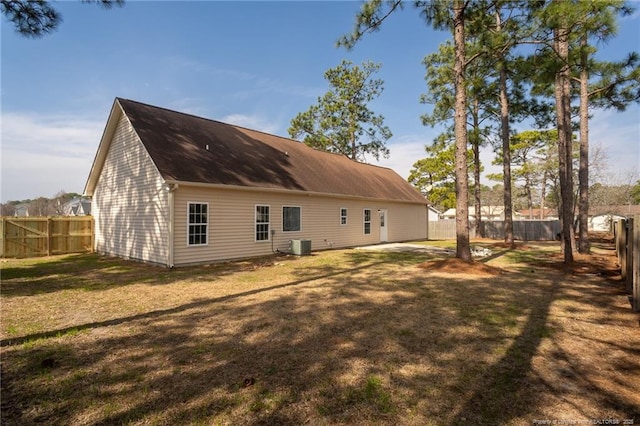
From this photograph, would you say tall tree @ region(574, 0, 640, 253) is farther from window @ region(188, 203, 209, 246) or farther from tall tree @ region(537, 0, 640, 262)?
window @ region(188, 203, 209, 246)

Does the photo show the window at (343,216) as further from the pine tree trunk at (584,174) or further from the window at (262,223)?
the pine tree trunk at (584,174)

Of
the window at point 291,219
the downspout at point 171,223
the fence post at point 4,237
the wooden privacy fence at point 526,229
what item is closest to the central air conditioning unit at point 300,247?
the window at point 291,219

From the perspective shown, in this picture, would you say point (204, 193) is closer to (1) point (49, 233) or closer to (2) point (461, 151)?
(1) point (49, 233)

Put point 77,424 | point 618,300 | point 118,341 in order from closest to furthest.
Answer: point 77,424, point 118,341, point 618,300

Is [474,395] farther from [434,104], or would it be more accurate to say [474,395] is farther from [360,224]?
[434,104]

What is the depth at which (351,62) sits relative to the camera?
3281cm

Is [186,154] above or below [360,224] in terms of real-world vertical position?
above

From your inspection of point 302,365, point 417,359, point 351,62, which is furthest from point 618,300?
point 351,62

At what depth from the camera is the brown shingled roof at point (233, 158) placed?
462 inches

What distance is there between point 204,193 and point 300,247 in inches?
181

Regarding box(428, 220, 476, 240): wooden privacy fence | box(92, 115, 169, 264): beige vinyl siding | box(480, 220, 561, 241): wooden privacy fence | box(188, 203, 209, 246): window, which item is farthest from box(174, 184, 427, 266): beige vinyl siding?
box(480, 220, 561, 241): wooden privacy fence

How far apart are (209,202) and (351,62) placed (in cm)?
2658

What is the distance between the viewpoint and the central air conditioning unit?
14.1m

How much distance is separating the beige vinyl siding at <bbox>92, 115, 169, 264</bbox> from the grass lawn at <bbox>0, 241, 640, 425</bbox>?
3.37 meters
